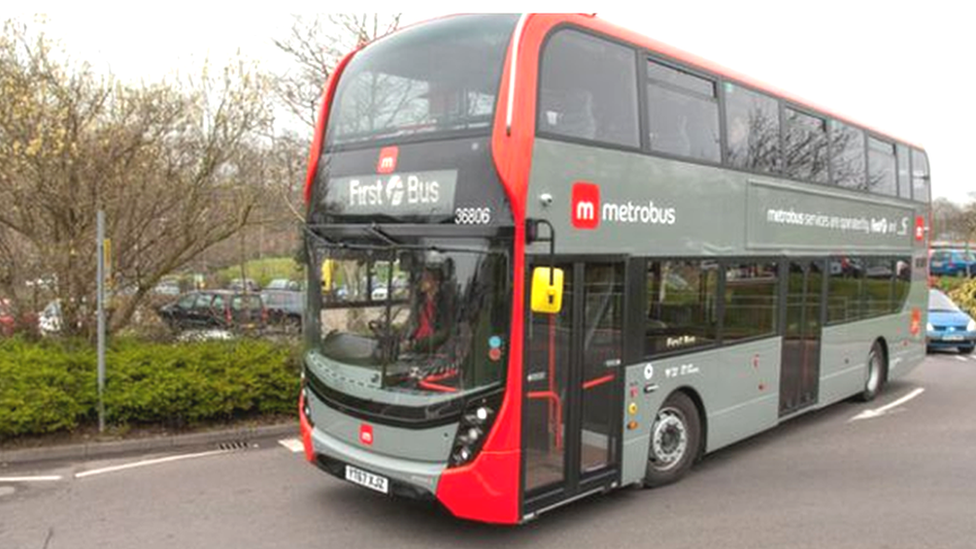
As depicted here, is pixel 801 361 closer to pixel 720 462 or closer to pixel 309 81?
pixel 720 462

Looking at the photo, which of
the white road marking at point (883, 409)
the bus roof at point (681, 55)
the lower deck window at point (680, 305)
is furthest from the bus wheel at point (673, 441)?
the white road marking at point (883, 409)

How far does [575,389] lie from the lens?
5.55 m

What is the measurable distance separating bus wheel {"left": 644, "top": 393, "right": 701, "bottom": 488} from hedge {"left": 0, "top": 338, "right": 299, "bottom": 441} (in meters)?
4.66

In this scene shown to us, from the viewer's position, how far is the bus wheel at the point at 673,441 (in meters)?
6.57

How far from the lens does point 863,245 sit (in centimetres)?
995

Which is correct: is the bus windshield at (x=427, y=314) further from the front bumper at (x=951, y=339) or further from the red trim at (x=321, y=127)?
the front bumper at (x=951, y=339)

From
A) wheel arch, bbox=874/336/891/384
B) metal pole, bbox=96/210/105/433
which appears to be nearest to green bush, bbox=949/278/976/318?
wheel arch, bbox=874/336/891/384

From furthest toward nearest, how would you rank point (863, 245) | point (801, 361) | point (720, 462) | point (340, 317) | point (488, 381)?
point (863, 245), point (801, 361), point (720, 462), point (340, 317), point (488, 381)

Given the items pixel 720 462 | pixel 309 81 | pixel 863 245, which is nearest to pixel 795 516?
pixel 720 462

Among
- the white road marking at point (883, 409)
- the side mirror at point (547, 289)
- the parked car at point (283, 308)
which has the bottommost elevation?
the white road marking at point (883, 409)

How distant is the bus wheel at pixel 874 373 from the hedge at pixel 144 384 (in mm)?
8085

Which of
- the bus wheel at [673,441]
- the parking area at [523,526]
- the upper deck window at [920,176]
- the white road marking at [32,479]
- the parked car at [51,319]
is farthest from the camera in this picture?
the upper deck window at [920,176]

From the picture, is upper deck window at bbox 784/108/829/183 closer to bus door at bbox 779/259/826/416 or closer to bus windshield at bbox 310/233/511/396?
bus door at bbox 779/259/826/416

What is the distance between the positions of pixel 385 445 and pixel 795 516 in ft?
11.0
